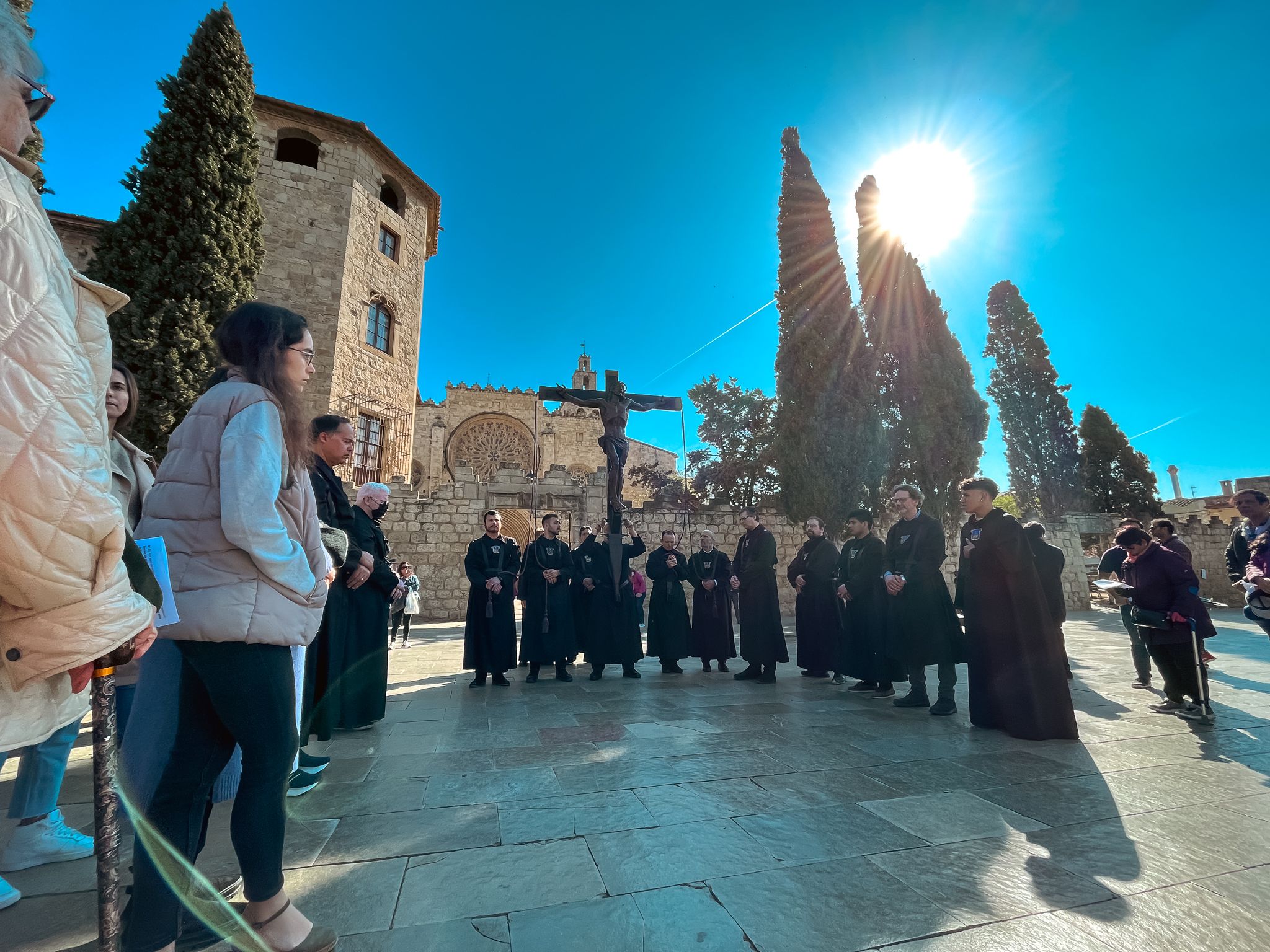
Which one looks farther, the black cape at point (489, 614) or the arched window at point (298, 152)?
the arched window at point (298, 152)

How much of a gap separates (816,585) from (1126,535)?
2.76 metres

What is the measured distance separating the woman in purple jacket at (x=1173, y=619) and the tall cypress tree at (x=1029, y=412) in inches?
885

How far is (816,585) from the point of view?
640 cm

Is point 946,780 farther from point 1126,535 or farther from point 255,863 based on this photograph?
point 1126,535

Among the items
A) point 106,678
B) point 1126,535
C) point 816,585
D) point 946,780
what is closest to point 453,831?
point 106,678

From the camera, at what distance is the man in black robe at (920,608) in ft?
15.7

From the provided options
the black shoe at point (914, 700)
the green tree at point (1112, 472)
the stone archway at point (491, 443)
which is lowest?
the black shoe at point (914, 700)

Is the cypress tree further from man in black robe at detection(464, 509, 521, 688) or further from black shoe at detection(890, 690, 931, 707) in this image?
man in black robe at detection(464, 509, 521, 688)

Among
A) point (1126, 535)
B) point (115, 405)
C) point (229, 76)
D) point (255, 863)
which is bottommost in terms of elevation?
point (255, 863)

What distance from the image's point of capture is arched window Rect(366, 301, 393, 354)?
16203mm

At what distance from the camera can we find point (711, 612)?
6840mm

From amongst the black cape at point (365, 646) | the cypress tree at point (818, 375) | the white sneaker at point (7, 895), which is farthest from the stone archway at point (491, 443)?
the white sneaker at point (7, 895)

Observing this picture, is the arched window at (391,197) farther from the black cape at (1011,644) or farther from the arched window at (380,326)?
the black cape at (1011,644)

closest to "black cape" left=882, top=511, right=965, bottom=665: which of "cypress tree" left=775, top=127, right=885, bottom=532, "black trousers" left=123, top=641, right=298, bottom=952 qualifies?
"black trousers" left=123, top=641, right=298, bottom=952
